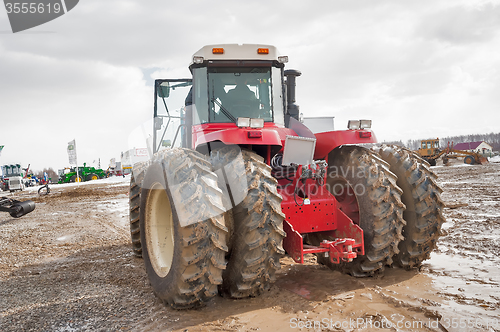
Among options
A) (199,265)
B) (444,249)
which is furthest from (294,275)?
(444,249)

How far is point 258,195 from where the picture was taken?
3.31 meters

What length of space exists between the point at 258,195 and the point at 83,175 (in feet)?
142

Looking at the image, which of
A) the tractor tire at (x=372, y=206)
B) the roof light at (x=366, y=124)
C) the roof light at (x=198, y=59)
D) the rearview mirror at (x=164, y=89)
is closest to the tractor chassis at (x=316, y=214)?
the tractor tire at (x=372, y=206)

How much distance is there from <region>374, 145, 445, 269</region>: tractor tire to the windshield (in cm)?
189

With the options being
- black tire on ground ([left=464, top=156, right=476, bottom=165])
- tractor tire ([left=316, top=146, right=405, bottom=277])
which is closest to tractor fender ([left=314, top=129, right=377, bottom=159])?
tractor tire ([left=316, top=146, right=405, bottom=277])

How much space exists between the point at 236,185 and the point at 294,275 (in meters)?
1.74

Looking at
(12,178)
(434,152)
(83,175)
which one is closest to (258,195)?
(12,178)

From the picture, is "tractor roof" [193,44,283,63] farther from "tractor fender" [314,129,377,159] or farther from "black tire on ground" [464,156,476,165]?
"black tire on ground" [464,156,476,165]

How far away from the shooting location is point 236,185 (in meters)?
3.41

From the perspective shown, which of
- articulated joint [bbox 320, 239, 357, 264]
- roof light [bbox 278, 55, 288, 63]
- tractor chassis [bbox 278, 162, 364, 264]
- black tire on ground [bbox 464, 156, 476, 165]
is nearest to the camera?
articulated joint [bbox 320, 239, 357, 264]

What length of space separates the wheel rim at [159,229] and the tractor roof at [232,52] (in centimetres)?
183

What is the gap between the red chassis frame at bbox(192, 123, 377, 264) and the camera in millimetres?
3594

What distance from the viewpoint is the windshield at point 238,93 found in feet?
15.0

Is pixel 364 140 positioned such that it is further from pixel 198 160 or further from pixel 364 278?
pixel 198 160
